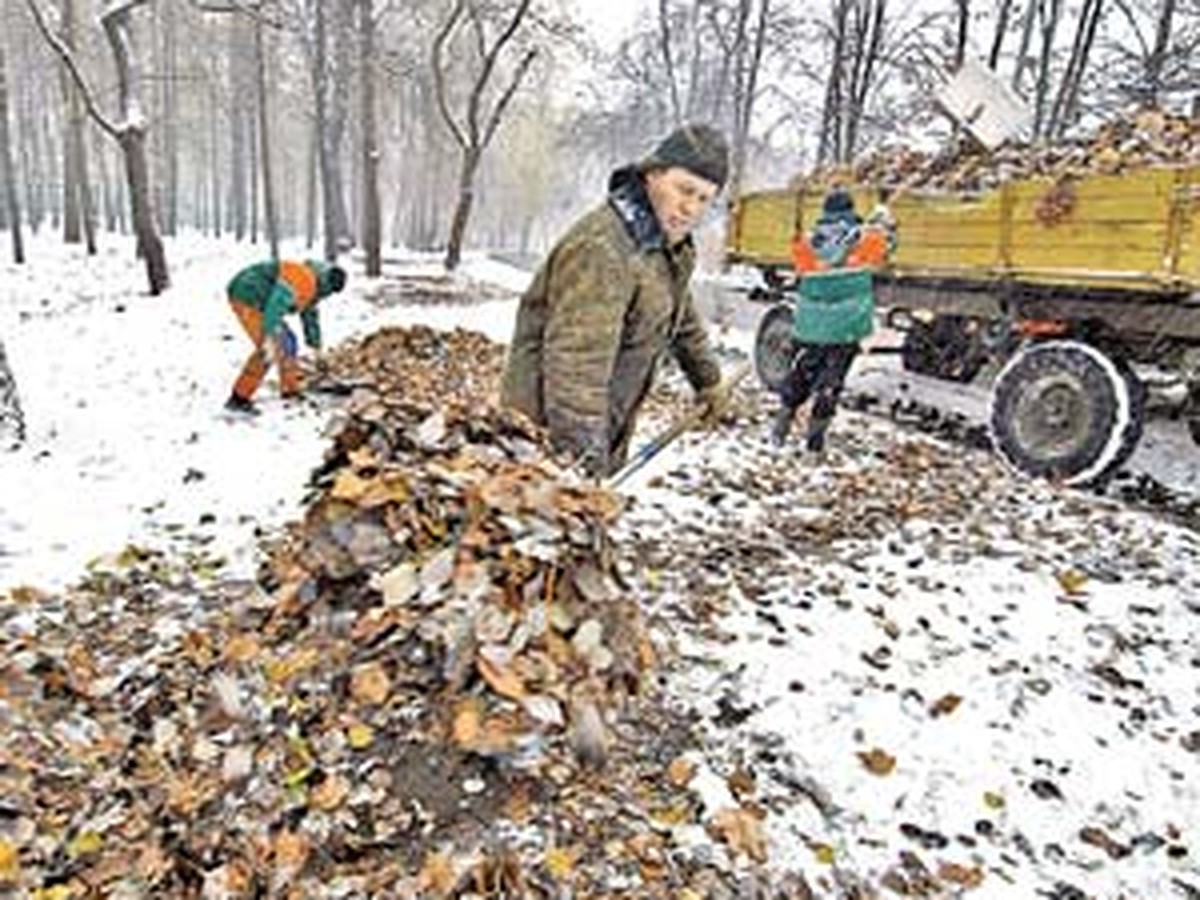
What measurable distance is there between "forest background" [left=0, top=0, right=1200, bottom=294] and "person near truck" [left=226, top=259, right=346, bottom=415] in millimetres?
6462

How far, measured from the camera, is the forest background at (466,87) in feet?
57.5

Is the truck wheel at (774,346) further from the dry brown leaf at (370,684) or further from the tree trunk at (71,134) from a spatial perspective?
the tree trunk at (71,134)

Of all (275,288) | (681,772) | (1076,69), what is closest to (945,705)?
(681,772)

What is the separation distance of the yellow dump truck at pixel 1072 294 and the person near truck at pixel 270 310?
17.2 ft

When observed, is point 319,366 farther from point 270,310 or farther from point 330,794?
point 330,794

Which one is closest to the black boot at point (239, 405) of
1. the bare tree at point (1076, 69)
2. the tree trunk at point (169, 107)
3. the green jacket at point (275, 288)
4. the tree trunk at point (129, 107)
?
the green jacket at point (275, 288)

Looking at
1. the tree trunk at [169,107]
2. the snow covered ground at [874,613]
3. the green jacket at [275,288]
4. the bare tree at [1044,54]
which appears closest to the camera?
the snow covered ground at [874,613]

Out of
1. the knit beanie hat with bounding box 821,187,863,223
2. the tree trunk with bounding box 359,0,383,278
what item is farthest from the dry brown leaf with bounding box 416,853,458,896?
the tree trunk with bounding box 359,0,383,278

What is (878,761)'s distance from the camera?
323 centimetres

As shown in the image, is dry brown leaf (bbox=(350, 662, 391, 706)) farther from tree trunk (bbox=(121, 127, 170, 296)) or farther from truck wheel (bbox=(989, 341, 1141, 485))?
tree trunk (bbox=(121, 127, 170, 296))

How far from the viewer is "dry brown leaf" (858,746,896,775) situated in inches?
126

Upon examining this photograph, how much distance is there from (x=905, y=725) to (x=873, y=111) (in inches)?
1026

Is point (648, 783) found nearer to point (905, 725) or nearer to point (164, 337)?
point (905, 725)

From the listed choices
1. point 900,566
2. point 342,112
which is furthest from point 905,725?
point 342,112
